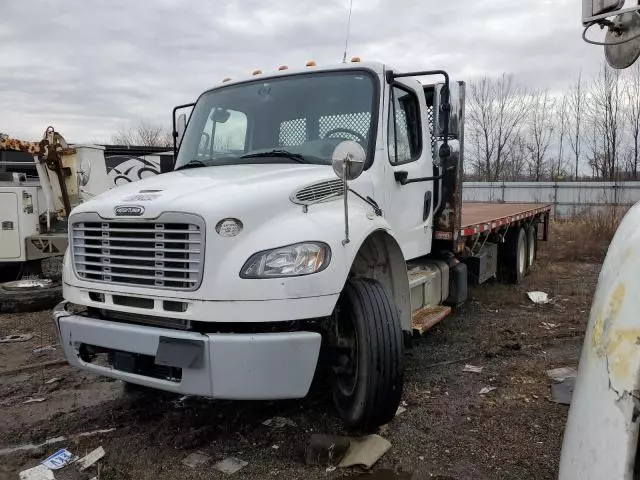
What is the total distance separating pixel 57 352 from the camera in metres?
5.83

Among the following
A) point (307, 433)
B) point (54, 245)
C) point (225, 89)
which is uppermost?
point (225, 89)

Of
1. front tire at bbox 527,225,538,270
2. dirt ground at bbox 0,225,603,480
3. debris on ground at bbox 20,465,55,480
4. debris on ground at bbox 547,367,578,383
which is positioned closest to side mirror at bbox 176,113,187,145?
dirt ground at bbox 0,225,603,480

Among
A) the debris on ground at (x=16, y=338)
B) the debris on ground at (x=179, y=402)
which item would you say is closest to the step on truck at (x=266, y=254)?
the debris on ground at (x=179, y=402)

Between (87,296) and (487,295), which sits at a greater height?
(87,296)

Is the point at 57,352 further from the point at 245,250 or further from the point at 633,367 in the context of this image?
Answer: the point at 633,367

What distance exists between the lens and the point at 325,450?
343cm

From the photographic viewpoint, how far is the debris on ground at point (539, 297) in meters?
7.99

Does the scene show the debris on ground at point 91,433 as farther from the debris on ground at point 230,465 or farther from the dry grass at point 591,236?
the dry grass at point 591,236

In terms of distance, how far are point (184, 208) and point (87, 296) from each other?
1.02 metres

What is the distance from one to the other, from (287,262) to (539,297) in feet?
19.8

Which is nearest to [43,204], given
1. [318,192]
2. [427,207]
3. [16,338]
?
[16,338]

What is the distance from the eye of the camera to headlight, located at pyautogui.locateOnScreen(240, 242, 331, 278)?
3.14 meters

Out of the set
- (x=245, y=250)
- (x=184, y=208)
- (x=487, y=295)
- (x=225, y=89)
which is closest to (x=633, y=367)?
(x=245, y=250)

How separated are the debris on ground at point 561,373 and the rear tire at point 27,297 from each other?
6.07 m
